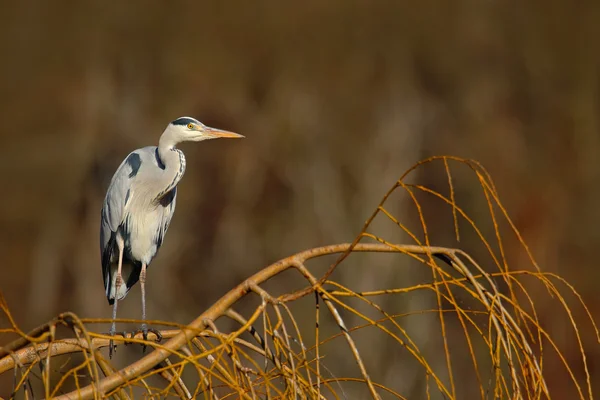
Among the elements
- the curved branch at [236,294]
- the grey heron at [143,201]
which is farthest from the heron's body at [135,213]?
the curved branch at [236,294]

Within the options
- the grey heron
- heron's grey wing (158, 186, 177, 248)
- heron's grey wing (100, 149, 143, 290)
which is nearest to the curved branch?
the grey heron

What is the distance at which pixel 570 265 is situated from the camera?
36.6ft

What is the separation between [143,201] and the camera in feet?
11.6

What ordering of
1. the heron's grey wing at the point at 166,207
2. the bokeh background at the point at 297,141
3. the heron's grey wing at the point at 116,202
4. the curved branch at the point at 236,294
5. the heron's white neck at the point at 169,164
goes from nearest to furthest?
the curved branch at the point at 236,294, the heron's white neck at the point at 169,164, the heron's grey wing at the point at 116,202, the heron's grey wing at the point at 166,207, the bokeh background at the point at 297,141

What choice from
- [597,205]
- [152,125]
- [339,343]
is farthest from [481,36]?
[339,343]

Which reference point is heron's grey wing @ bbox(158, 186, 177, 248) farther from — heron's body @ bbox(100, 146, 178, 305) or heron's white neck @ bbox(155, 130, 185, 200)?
heron's white neck @ bbox(155, 130, 185, 200)

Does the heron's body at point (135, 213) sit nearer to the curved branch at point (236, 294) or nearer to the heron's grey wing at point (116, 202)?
the heron's grey wing at point (116, 202)

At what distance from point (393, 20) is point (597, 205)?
4653mm

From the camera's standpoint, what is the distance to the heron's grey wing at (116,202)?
3.54m

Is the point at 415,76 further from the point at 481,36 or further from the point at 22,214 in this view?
the point at 22,214

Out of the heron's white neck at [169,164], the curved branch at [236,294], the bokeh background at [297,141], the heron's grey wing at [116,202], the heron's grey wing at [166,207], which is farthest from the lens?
the bokeh background at [297,141]

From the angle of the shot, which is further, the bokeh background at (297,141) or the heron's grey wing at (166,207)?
the bokeh background at (297,141)

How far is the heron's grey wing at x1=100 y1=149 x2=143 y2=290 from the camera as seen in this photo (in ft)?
11.6

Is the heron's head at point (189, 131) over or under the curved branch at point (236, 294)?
over
